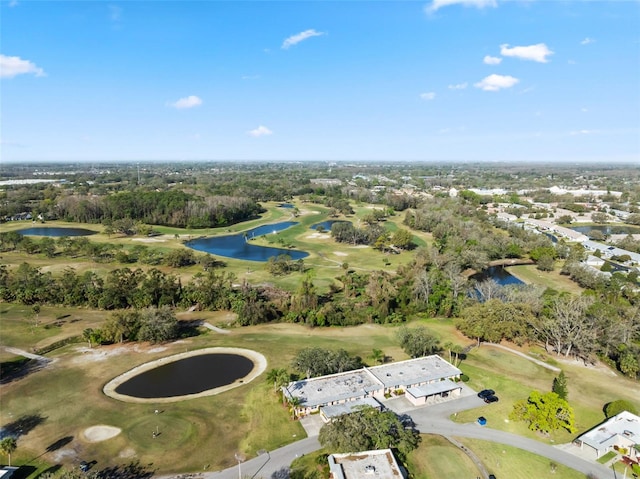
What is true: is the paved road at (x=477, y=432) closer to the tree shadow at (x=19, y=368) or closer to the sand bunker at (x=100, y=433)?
the sand bunker at (x=100, y=433)

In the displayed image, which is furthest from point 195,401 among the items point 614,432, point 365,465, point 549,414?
point 614,432

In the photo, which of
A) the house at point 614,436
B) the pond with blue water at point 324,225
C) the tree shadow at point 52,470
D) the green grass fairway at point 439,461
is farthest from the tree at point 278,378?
the pond with blue water at point 324,225

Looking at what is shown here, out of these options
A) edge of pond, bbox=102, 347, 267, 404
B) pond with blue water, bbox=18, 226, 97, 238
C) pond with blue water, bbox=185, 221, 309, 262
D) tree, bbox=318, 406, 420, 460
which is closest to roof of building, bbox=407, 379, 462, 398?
tree, bbox=318, 406, 420, 460

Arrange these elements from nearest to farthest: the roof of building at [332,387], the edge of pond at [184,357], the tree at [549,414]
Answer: the tree at [549,414]
the roof of building at [332,387]
the edge of pond at [184,357]

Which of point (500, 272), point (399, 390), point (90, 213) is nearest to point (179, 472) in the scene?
point (399, 390)

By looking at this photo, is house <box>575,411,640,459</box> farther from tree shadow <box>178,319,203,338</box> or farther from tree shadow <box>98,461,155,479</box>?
tree shadow <box>178,319,203,338</box>

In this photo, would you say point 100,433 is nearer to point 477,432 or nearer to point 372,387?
point 372,387

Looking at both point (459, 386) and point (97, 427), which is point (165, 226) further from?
point (459, 386)
